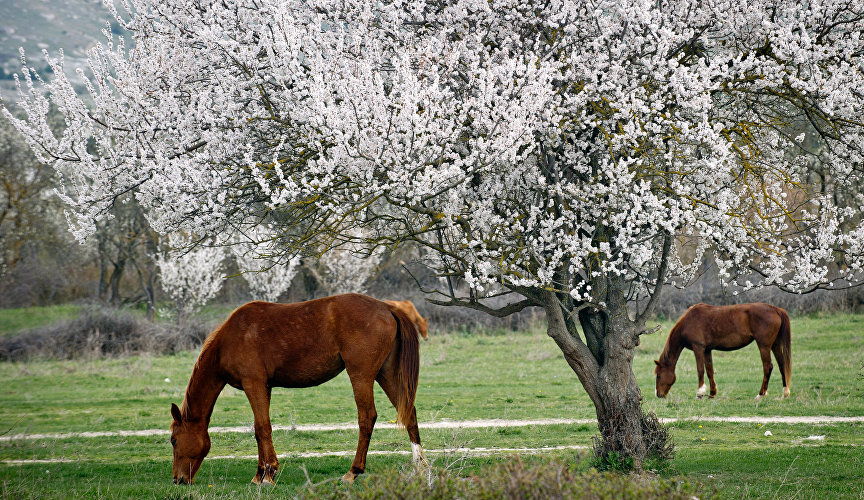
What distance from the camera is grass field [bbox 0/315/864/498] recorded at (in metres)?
9.14

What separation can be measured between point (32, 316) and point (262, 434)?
31.3 meters

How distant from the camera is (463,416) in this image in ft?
50.1

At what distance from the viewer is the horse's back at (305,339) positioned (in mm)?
9344

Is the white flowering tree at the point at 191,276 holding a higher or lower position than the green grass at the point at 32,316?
higher

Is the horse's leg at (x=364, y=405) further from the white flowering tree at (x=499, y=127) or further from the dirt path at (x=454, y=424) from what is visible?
the dirt path at (x=454, y=424)

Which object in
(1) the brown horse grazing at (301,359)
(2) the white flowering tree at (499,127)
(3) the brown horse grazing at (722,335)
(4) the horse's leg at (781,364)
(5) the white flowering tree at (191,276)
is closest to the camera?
(2) the white flowering tree at (499,127)

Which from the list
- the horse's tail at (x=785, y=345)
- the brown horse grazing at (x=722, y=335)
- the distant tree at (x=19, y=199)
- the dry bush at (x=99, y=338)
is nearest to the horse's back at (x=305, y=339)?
the brown horse grazing at (x=722, y=335)

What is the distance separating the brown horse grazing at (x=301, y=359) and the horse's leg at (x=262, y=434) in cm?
1

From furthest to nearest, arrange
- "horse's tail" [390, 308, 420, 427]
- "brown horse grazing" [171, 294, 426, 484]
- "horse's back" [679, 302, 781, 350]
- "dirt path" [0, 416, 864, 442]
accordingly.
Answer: "horse's back" [679, 302, 781, 350]
"dirt path" [0, 416, 864, 442]
"horse's tail" [390, 308, 420, 427]
"brown horse grazing" [171, 294, 426, 484]

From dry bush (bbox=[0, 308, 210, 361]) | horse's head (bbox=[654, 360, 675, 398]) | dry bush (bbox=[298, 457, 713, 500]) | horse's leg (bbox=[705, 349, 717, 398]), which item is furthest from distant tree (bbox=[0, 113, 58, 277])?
dry bush (bbox=[298, 457, 713, 500])

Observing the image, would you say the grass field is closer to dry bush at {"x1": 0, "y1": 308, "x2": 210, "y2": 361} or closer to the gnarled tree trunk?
the gnarled tree trunk

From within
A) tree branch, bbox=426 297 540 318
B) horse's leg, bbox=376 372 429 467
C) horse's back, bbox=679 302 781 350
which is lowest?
horse's leg, bbox=376 372 429 467

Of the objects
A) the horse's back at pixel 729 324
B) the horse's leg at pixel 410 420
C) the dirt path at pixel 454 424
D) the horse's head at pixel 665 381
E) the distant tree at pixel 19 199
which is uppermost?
the distant tree at pixel 19 199

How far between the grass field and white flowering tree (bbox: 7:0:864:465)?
228 cm
